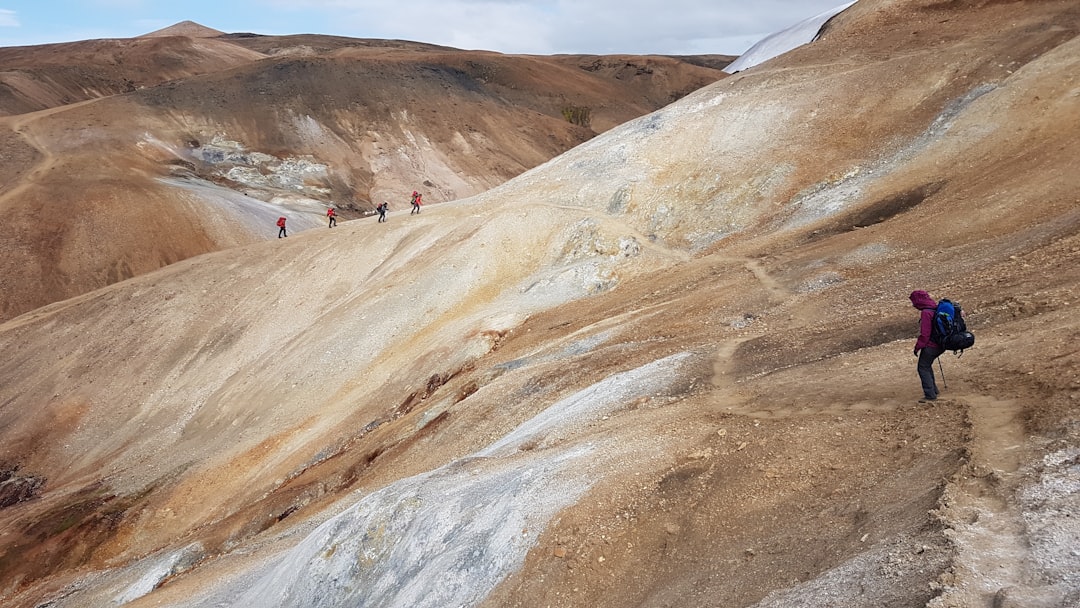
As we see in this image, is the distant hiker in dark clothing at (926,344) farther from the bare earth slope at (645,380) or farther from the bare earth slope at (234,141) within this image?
the bare earth slope at (234,141)

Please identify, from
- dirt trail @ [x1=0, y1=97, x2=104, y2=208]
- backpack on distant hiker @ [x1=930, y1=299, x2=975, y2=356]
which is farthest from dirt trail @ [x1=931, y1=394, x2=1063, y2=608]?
dirt trail @ [x1=0, y1=97, x2=104, y2=208]

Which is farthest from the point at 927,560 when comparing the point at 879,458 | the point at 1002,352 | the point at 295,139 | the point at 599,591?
the point at 295,139

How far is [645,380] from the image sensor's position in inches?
575

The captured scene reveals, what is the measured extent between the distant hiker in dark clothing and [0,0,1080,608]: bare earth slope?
36cm

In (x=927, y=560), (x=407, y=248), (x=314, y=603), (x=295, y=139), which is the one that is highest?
(x=295, y=139)

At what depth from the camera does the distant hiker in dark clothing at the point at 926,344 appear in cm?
950

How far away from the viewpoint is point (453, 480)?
42.0 ft

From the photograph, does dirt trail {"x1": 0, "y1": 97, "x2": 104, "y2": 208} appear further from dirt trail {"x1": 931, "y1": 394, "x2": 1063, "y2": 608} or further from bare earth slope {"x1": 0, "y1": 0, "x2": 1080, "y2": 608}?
dirt trail {"x1": 931, "y1": 394, "x2": 1063, "y2": 608}

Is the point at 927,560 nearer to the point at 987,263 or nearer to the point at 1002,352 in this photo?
the point at 1002,352

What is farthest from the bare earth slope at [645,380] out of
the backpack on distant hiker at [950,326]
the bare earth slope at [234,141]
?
the bare earth slope at [234,141]

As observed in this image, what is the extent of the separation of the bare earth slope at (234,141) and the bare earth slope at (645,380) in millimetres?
9749

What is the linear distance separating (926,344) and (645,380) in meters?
5.90

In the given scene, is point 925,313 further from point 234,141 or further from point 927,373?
point 234,141

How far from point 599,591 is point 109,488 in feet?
70.0
